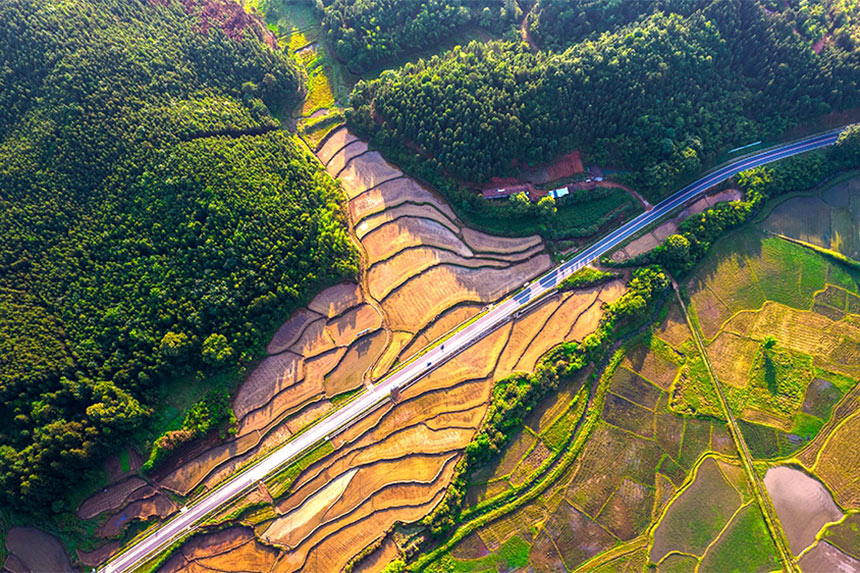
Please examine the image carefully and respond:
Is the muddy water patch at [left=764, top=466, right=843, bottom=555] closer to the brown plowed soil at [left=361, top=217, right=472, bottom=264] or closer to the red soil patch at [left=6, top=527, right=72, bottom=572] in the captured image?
the brown plowed soil at [left=361, top=217, right=472, bottom=264]

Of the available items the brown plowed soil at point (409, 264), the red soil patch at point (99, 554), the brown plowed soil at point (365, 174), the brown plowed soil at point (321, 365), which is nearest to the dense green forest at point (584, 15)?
the brown plowed soil at point (365, 174)

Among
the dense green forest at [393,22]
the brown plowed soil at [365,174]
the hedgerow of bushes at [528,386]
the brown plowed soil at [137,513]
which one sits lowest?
the hedgerow of bushes at [528,386]

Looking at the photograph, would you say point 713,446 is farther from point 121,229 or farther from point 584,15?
point 121,229

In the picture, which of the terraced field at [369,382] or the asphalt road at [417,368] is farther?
the terraced field at [369,382]

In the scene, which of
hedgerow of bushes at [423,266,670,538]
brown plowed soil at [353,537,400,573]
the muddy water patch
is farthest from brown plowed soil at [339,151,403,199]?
the muddy water patch

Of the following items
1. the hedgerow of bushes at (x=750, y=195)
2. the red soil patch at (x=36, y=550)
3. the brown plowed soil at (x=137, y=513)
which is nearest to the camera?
the red soil patch at (x=36, y=550)

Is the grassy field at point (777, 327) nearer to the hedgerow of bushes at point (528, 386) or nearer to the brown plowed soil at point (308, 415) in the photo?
the hedgerow of bushes at point (528, 386)

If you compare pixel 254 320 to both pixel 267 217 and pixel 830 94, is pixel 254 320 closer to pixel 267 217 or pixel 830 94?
pixel 267 217
